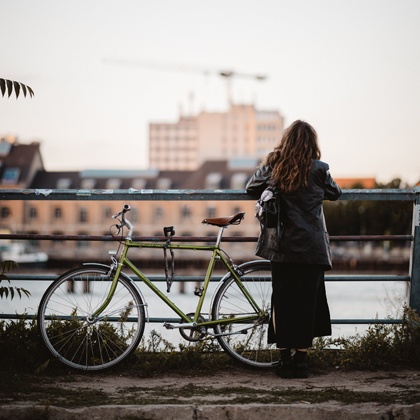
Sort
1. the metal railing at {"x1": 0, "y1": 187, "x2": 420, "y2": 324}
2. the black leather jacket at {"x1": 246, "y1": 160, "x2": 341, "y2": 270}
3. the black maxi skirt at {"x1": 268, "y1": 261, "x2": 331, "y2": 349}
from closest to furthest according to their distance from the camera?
the black leather jacket at {"x1": 246, "y1": 160, "x2": 341, "y2": 270}
the black maxi skirt at {"x1": 268, "y1": 261, "x2": 331, "y2": 349}
the metal railing at {"x1": 0, "y1": 187, "x2": 420, "y2": 324}

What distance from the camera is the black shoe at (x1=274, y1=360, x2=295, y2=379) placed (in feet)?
16.0

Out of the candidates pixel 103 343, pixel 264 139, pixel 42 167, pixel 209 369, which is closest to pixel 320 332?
pixel 209 369

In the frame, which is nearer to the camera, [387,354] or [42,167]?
[387,354]

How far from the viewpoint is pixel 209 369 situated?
5.01 m

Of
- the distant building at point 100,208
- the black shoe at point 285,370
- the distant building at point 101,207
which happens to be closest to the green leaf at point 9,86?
the black shoe at point 285,370

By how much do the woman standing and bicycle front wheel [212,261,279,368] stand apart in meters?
0.16

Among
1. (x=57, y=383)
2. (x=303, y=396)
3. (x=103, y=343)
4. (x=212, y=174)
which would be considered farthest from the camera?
(x=212, y=174)

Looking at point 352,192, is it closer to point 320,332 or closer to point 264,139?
point 320,332

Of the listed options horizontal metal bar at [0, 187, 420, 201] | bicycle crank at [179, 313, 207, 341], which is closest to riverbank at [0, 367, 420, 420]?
bicycle crank at [179, 313, 207, 341]

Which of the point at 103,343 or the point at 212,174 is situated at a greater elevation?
the point at 212,174

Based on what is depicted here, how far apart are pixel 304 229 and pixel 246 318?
0.78 meters

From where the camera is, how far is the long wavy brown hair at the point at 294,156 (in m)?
4.77

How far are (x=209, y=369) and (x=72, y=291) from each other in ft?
3.68

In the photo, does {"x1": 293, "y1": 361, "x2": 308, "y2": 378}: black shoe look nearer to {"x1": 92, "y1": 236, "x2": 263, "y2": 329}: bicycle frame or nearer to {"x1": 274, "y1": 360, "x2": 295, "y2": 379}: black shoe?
{"x1": 274, "y1": 360, "x2": 295, "y2": 379}: black shoe
